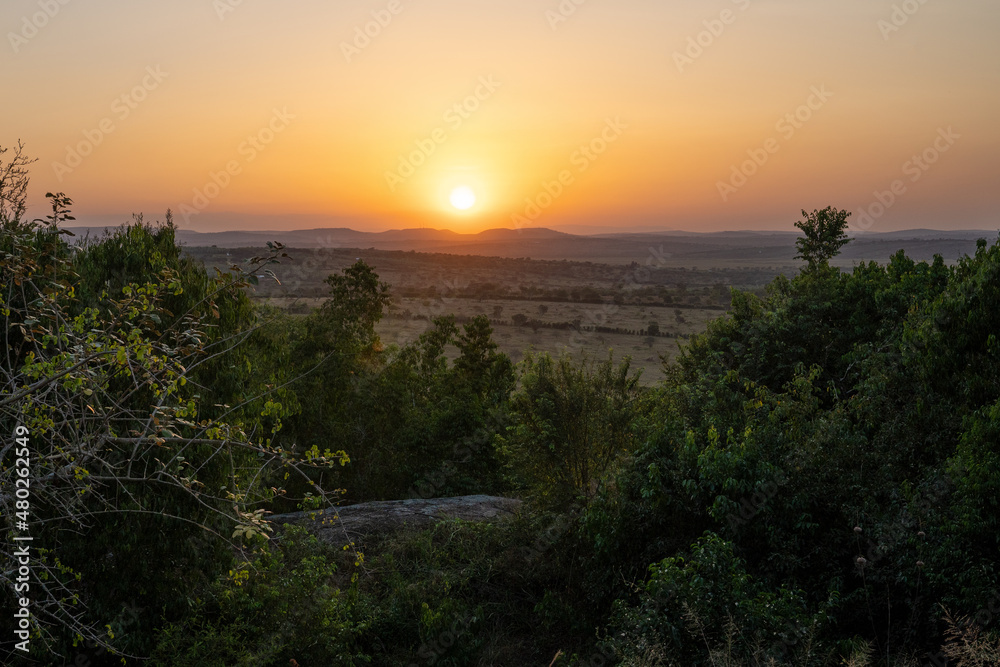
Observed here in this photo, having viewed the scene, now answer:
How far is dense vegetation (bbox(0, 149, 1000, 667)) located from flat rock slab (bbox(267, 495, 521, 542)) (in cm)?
99

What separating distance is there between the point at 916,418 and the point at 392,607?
34.7 ft

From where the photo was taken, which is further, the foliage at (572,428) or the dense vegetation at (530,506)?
the foliage at (572,428)

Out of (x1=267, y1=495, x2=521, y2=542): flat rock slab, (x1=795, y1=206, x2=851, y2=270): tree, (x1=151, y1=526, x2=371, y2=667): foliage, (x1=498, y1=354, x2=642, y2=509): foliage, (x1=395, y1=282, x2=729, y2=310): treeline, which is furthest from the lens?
(x1=395, y1=282, x2=729, y2=310): treeline

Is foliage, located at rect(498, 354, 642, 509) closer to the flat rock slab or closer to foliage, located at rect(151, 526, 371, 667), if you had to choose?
the flat rock slab

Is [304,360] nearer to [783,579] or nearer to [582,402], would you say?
[582,402]

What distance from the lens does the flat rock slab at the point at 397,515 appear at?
1554 cm

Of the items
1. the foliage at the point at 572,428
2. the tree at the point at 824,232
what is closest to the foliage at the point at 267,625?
the foliage at the point at 572,428

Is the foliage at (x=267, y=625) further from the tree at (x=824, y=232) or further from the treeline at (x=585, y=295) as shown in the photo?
the treeline at (x=585, y=295)

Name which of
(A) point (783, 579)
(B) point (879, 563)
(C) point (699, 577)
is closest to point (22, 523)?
(C) point (699, 577)

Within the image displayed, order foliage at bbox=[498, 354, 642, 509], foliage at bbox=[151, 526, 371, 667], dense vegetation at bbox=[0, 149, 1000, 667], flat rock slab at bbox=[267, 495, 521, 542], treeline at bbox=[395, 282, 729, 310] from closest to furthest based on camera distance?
dense vegetation at bbox=[0, 149, 1000, 667]
foliage at bbox=[151, 526, 371, 667]
foliage at bbox=[498, 354, 642, 509]
flat rock slab at bbox=[267, 495, 521, 542]
treeline at bbox=[395, 282, 729, 310]

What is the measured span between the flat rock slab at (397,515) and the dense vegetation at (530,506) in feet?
3.26

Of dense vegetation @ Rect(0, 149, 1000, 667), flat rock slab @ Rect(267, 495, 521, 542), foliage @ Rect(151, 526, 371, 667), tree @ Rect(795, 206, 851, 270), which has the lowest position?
flat rock slab @ Rect(267, 495, 521, 542)

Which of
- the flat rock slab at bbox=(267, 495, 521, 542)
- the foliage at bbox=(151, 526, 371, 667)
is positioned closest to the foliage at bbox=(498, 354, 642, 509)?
the flat rock slab at bbox=(267, 495, 521, 542)

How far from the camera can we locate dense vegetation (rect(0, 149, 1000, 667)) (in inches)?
247
